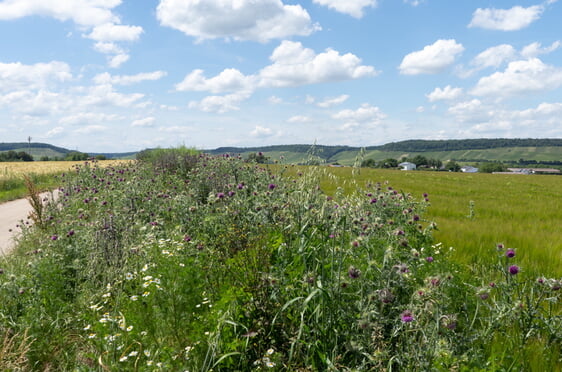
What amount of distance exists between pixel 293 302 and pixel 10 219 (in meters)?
10.9

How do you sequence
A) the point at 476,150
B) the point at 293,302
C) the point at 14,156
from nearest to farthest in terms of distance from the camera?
the point at 293,302, the point at 14,156, the point at 476,150

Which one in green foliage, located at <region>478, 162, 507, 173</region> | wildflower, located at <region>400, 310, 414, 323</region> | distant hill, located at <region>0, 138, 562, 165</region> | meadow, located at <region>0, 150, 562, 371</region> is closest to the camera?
wildflower, located at <region>400, 310, 414, 323</region>

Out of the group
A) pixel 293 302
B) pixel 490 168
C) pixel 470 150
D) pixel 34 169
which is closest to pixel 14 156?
pixel 34 169

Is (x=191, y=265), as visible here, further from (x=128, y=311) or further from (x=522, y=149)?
(x=522, y=149)

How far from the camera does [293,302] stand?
2.62 meters

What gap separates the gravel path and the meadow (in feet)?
7.71

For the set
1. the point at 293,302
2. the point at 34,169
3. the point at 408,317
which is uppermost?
the point at 34,169

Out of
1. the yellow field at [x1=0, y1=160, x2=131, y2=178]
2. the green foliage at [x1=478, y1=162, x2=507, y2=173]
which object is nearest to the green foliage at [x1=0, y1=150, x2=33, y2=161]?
the yellow field at [x1=0, y1=160, x2=131, y2=178]

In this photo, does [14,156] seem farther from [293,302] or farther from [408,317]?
[408,317]

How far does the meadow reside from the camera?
2.31m

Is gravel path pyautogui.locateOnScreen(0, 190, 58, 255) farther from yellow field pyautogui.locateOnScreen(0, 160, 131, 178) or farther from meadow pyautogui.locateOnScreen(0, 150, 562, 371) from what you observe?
yellow field pyautogui.locateOnScreen(0, 160, 131, 178)

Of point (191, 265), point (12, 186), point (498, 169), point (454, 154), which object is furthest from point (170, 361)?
point (454, 154)

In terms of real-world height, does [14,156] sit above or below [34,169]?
above

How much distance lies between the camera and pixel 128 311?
3090 millimetres
